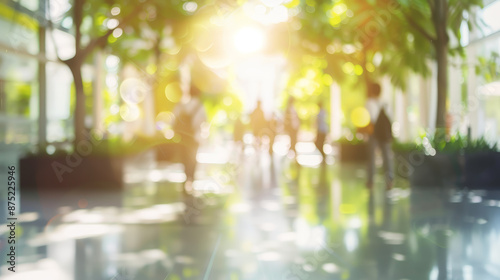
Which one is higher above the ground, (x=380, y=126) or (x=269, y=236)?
(x=380, y=126)

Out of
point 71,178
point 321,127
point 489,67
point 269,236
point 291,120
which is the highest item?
point 489,67

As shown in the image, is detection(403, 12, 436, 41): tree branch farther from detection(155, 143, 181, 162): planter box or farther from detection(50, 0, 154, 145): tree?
detection(155, 143, 181, 162): planter box

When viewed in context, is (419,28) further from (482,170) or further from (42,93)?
(42,93)

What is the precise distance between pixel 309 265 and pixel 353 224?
A: 2.10m

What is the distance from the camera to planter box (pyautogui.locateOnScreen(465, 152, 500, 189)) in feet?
32.9

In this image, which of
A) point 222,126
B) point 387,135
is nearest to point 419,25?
point 387,135

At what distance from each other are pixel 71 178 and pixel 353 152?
34.4ft

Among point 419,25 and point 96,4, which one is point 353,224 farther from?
point 96,4

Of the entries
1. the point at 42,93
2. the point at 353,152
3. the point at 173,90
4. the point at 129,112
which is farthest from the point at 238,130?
the point at 42,93

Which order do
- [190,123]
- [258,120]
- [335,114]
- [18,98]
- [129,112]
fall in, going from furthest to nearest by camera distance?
[335,114]
[129,112]
[258,120]
[18,98]
[190,123]

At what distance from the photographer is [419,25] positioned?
417 inches

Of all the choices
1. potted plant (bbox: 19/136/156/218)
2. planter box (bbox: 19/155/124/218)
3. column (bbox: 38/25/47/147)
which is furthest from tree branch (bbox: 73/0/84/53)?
column (bbox: 38/25/47/147)

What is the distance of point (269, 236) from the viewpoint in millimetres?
5758

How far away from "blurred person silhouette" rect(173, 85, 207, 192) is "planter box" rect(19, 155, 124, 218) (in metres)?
1.53
